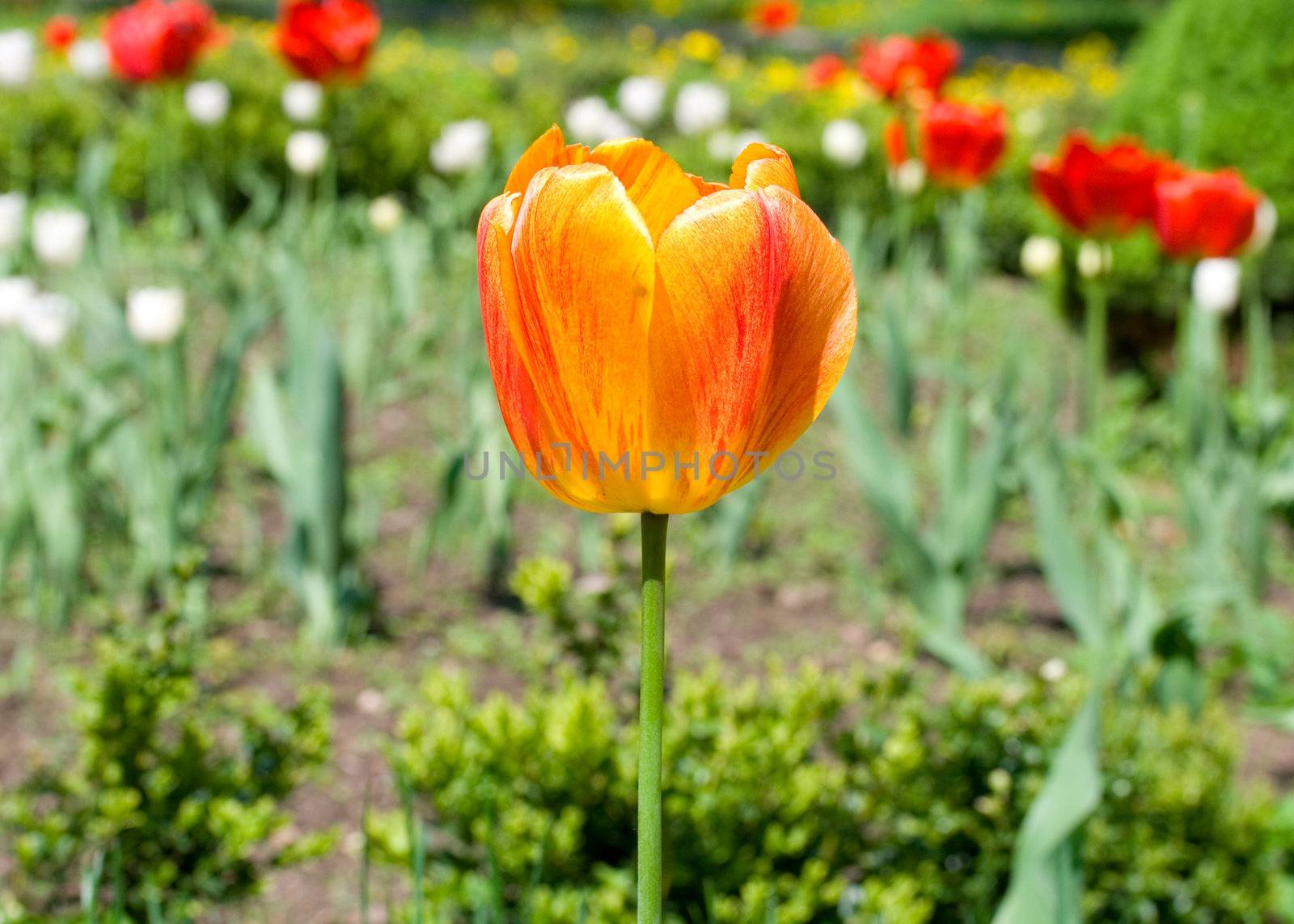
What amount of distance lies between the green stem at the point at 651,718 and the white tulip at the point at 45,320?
216 centimetres

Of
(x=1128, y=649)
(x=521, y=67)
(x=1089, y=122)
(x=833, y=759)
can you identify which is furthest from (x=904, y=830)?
(x=521, y=67)

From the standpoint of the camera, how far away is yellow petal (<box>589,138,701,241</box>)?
32.3 inches

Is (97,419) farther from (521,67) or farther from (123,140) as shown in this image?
(521,67)

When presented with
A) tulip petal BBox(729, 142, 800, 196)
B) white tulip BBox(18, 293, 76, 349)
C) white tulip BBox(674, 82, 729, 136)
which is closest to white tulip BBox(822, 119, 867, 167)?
white tulip BBox(674, 82, 729, 136)

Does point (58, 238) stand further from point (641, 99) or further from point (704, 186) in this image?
point (704, 186)

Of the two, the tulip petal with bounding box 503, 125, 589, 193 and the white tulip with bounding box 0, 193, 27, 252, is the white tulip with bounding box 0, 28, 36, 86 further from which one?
the tulip petal with bounding box 503, 125, 589, 193

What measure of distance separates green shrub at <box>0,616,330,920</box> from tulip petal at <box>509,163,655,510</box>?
97 centimetres

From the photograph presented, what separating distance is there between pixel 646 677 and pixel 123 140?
6077mm

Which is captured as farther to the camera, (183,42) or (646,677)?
(183,42)

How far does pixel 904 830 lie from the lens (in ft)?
5.68

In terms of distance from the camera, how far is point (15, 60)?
13.8 feet

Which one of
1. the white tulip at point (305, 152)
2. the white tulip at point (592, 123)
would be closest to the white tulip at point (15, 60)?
the white tulip at point (305, 152)

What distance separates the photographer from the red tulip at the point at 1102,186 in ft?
8.60

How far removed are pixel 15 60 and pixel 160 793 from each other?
3342 mm
